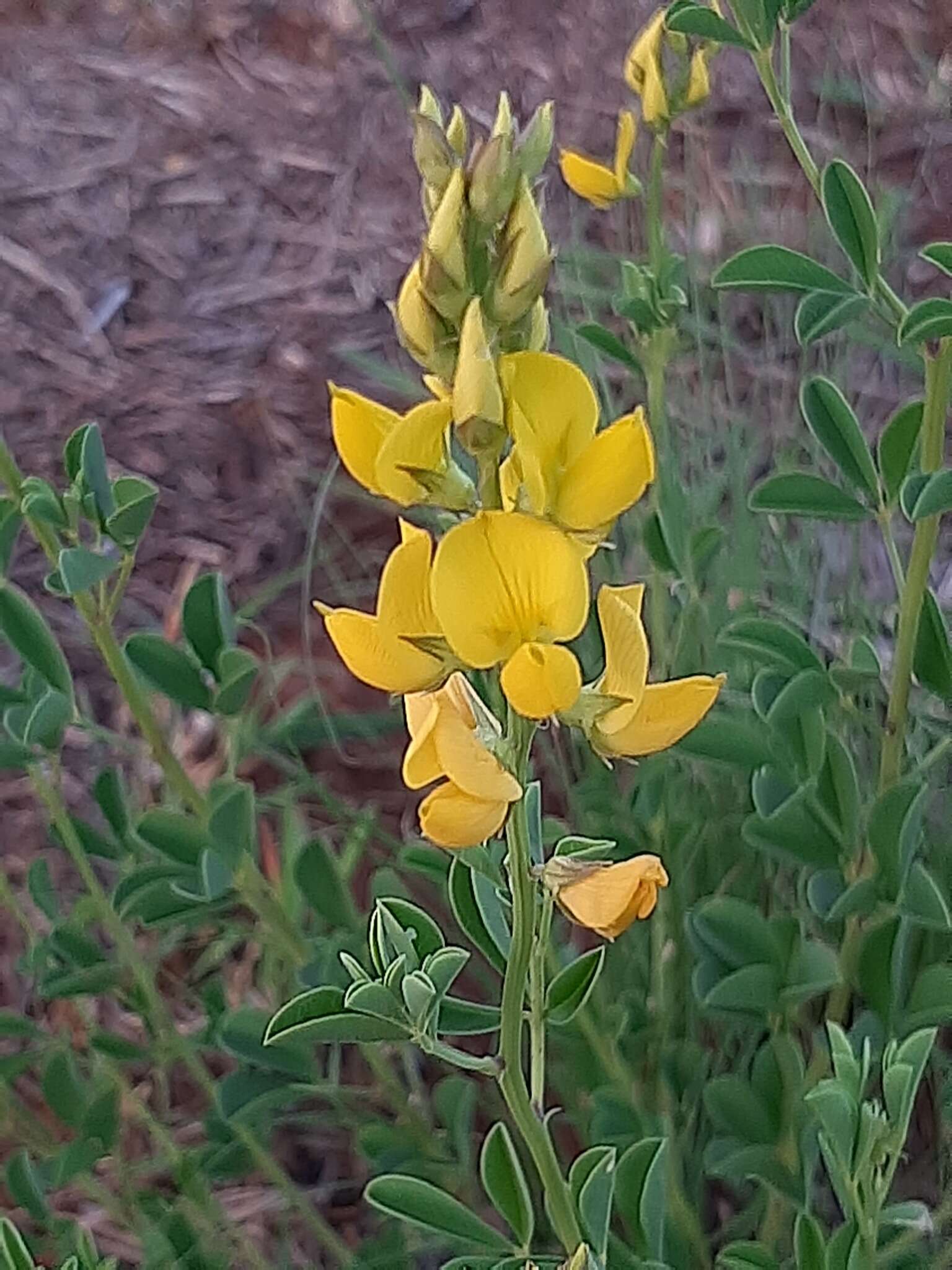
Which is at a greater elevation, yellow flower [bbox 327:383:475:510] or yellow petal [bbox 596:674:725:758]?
yellow flower [bbox 327:383:475:510]

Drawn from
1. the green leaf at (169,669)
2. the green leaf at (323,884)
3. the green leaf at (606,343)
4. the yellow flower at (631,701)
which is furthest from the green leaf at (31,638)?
the yellow flower at (631,701)

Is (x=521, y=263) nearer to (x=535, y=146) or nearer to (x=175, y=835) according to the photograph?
(x=535, y=146)

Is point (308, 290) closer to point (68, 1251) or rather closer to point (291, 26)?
point (291, 26)

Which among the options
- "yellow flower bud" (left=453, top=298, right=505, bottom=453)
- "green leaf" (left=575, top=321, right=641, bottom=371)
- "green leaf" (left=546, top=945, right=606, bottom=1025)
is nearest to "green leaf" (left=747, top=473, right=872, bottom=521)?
"green leaf" (left=575, top=321, right=641, bottom=371)

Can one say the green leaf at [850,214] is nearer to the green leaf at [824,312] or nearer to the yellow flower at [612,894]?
the green leaf at [824,312]

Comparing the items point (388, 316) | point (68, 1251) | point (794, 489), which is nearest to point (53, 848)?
point (68, 1251)

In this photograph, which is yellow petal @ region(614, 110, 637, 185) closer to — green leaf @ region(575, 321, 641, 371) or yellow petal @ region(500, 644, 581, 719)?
green leaf @ region(575, 321, 641, 371)
